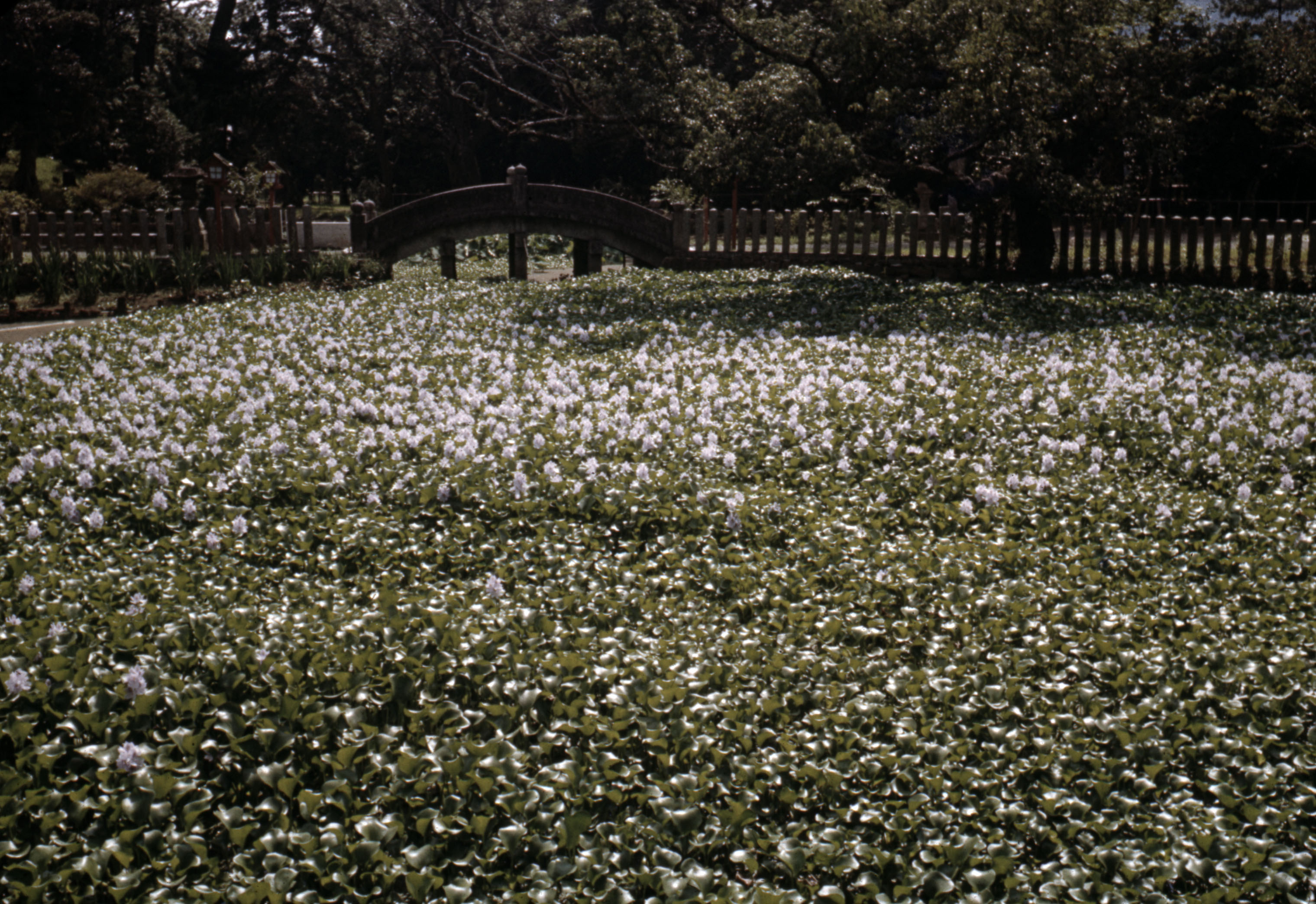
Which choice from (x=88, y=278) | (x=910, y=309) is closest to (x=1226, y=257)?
(x=910, y=309)

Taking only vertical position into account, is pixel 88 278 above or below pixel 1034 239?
below

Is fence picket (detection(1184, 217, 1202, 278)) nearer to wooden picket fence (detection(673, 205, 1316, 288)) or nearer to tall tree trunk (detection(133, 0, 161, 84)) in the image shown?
wooden picket fence (detection(673, 205, 1316, 288))

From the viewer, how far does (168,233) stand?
18.9 meters

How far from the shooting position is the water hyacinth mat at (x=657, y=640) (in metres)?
3.29

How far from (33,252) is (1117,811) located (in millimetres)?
18016

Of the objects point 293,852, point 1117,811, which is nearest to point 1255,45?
point 1117,811

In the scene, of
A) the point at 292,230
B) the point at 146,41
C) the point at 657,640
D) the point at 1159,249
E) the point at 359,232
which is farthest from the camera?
the point at 146,41

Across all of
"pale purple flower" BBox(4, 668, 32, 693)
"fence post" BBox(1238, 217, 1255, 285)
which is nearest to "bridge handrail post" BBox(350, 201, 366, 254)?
"fence post" BBox(1238, 217, 1255, 285)

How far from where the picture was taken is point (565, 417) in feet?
25.6

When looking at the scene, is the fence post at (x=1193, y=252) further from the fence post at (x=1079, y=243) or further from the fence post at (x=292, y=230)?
the fence post at (x=292, y=230)

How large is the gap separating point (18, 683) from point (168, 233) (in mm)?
16928

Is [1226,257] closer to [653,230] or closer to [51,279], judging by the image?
[653,230]

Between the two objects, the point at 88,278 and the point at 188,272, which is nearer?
the point at 88,278

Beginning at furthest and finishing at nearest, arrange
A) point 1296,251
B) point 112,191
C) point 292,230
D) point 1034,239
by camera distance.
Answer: point 112,191 < point 292,230 < point 1034,239 < point 1296,251
